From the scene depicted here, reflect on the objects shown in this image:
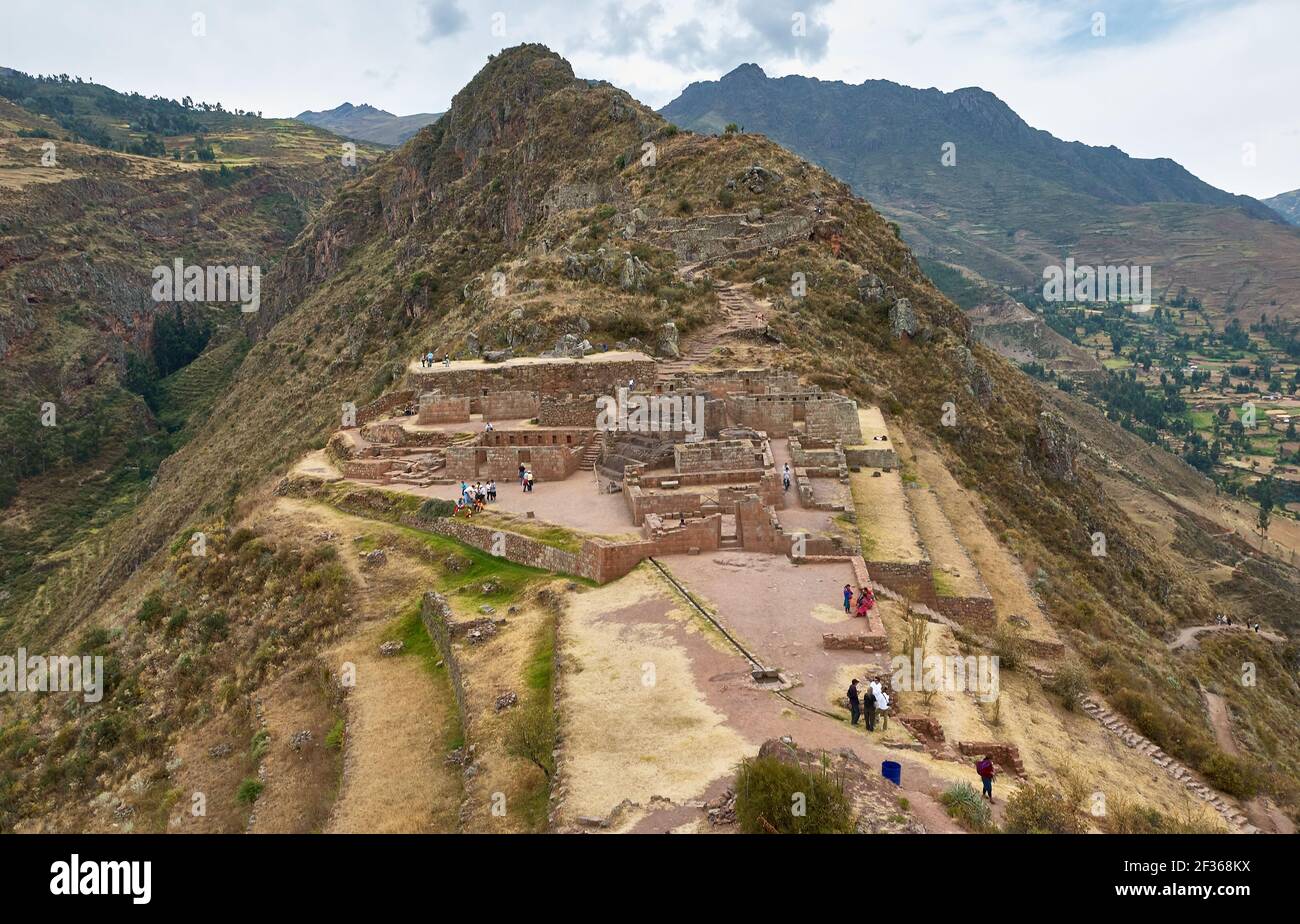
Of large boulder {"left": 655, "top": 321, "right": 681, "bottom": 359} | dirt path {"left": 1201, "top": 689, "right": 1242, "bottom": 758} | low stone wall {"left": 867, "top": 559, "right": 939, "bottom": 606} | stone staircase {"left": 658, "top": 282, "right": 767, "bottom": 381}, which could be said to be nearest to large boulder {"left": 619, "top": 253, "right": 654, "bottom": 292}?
stone staircase {"left": 658, "top": 282, "right": 767, "bottom": 381}

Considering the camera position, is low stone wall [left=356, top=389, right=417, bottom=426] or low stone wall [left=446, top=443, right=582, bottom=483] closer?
low stone wall [left=446, top=443, right=582, bottom=483]

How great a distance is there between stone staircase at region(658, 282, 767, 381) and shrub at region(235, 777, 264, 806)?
22.7 m

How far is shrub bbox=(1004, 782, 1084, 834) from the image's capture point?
10.8 m


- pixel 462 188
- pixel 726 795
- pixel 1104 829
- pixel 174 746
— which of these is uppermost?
pixel 462 188

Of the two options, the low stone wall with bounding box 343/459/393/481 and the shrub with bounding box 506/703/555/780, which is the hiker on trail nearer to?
the shrub with bounding box 506/703/555/780

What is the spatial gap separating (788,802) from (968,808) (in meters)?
2.54

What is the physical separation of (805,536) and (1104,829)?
9687 mm

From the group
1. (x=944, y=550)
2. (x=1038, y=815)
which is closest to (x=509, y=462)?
(x=944, y=550)

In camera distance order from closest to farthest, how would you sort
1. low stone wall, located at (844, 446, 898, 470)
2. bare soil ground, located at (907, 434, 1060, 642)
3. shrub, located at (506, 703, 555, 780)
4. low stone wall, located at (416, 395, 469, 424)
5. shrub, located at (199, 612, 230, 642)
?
1. shrub, located at (506, 703, 555, 780)
2. shrub, located at (199, 612, 230, 642)
3. bare soil ground, located at (907, 434, 1060, 642)
4. low stone wall, located at (844, 446, 898, 470)
5. low stone wall, located at (416, 395, 469, 424)

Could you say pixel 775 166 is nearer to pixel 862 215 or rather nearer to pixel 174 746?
pixel 862 215

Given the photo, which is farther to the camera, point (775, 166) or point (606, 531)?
point (775, 166)

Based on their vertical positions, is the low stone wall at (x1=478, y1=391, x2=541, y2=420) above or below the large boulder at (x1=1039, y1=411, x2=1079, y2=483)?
above
